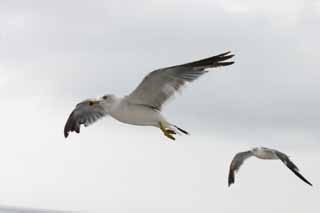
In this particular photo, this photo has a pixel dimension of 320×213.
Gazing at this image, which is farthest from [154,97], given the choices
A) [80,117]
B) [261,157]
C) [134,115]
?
[261,157]

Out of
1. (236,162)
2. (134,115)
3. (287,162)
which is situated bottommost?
A: (134,115)

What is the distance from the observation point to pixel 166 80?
20.9m

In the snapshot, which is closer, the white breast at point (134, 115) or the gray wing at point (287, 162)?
the white breast at point (134, 115)

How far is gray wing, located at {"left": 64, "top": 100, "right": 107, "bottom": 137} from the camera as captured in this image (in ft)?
88.6

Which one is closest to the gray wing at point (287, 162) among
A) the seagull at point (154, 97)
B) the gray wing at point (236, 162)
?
the gray wing at point (236, 162)

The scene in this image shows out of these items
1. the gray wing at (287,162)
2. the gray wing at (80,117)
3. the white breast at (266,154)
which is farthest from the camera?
the white breast at (266,154)

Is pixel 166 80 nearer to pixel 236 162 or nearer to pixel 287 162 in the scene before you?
pixel 287 162

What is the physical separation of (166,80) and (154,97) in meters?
0.82

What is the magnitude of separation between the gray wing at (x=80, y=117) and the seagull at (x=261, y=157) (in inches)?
274

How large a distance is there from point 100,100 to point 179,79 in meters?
2.37

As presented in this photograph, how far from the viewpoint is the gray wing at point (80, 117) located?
27.0m

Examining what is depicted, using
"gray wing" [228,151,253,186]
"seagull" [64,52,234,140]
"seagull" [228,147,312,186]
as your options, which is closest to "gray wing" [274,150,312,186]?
"seagull" [228,147,312,186]

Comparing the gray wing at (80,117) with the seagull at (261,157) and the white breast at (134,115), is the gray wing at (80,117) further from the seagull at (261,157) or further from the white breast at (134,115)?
the seagull at (261,157)

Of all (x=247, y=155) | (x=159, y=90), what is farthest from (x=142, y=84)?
(x=247, y=155)
